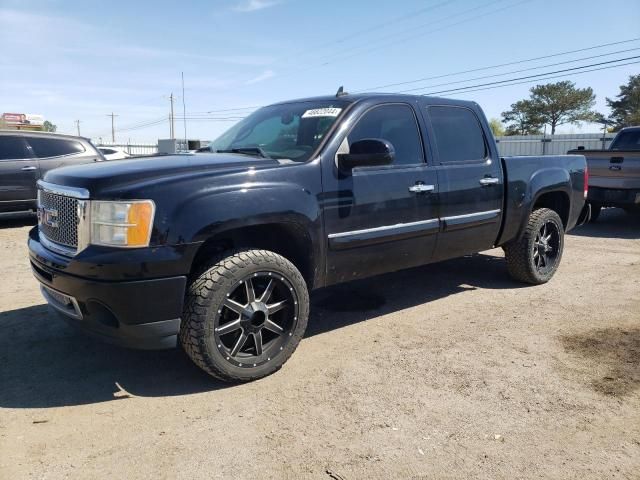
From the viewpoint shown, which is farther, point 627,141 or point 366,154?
Result: point 627,141

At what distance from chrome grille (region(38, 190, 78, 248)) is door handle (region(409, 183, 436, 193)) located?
8.04 ft

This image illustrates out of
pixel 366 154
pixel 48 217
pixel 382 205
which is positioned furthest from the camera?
pixel 382 205

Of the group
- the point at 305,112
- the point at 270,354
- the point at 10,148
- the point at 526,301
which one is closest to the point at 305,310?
the point at 270,354

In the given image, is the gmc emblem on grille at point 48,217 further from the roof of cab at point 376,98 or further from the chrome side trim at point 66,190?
the roof of cab at point 376,98

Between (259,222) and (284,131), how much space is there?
1.17m

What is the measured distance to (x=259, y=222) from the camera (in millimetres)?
3250

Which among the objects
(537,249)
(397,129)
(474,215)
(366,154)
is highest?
(397,129)

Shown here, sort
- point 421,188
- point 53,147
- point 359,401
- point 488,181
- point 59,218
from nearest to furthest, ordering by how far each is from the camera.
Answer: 1. point 359,401
2. point 59,218
3. point 421,188
4. point 488,181
5. point 53,147

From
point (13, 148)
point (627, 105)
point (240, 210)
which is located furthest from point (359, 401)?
point (627, 105)

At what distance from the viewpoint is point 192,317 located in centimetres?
306

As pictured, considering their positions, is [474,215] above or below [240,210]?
below

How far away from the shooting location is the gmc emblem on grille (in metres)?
3.29

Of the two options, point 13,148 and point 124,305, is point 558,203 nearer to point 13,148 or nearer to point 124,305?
point 124,305

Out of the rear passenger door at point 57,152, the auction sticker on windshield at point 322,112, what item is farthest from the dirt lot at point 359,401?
the rear passenger door at point 57,152
